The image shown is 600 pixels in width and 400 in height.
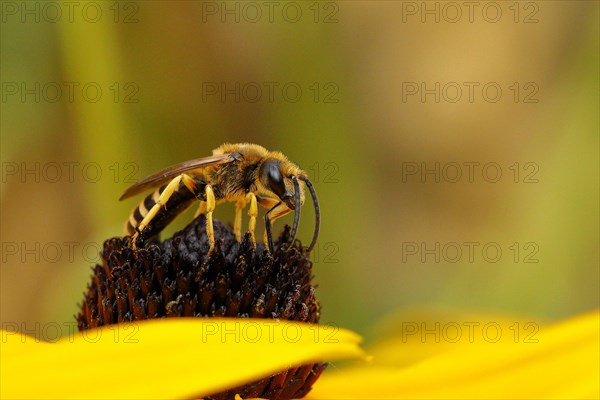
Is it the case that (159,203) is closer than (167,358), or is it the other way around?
(167,358)

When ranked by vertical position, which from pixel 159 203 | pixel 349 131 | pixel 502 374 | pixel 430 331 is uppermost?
pixel 159 203

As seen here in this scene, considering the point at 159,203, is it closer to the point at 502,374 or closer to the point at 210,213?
the point at 210,213

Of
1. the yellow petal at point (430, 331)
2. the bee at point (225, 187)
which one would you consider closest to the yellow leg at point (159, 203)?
the bee at point (225, 187)

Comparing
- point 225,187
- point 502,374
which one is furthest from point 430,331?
point 225,187

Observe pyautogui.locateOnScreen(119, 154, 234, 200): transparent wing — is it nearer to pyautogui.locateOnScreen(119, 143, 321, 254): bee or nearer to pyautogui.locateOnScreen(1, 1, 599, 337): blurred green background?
pyautogui.locateOnScreen(119, 143, 321, 254): bee

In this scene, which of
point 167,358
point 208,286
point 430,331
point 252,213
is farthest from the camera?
point 430,331

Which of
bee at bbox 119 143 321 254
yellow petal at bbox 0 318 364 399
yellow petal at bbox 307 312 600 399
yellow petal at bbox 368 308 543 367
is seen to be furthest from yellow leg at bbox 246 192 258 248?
yellow petal at bbox 368 308 543 367

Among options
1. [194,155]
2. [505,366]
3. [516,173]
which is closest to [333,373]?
[505,366]
